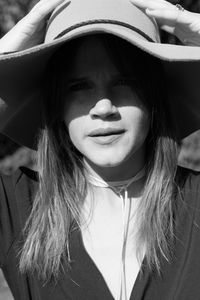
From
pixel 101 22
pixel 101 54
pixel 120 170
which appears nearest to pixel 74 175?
pixel 120 170

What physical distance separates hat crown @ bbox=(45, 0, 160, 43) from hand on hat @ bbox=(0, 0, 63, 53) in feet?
0.19

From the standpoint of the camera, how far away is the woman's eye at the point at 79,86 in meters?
2.35

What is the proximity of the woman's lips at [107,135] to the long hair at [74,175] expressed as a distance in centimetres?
17

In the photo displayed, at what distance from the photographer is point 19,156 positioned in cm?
601

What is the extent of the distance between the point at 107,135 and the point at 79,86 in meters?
0.21

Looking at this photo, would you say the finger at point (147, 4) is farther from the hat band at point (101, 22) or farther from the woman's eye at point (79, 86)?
the woman's eye at point (79, 86)

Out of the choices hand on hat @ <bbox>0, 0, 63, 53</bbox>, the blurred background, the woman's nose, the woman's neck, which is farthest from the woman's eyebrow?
the blurred background

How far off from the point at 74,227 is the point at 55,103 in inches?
16.9

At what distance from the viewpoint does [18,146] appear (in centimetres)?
601

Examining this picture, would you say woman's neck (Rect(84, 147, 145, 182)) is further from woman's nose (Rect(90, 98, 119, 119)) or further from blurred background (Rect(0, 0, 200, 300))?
blurred background (Rect(0, 0, 200, 300))

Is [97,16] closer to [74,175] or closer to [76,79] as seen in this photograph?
[76,79]

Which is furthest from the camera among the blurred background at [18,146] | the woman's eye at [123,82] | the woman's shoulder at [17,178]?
the blurred background at [18,146]

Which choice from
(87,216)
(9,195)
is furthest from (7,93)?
(87,216)

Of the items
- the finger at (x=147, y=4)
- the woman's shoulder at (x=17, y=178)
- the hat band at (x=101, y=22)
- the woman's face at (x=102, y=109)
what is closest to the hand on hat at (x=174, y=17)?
the finger at (x=147, y=4)
